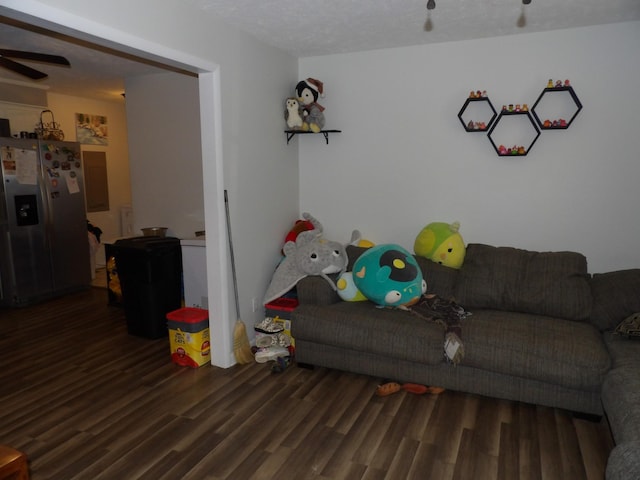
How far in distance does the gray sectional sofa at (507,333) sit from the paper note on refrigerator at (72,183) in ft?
11.5

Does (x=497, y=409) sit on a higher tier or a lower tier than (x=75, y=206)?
lower

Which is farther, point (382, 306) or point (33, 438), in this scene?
point (382, 306)

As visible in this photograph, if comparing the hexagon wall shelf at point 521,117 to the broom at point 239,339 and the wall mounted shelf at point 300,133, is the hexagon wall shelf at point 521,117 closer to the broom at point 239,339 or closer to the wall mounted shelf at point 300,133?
the wall mounted shelf at point 300,133

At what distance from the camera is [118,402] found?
110 inches

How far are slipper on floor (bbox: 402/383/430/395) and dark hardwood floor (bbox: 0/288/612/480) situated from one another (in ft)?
0.11

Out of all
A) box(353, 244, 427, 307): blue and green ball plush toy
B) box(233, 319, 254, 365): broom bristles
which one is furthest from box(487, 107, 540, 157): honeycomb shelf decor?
box(233, 319, 254, 365): broom bristles

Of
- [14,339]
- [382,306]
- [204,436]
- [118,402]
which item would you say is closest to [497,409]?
[382,306]

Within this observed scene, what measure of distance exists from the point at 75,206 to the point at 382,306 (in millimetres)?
4120

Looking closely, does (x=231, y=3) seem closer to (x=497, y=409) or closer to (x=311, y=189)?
(x=311, y=189)

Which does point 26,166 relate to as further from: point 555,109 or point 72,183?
point 555,109

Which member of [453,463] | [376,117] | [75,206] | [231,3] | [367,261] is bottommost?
[453,463]

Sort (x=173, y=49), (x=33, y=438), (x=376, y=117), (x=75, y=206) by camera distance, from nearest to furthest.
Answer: (x=33, y=438) < (x=173, y=49) < (x=376, y=117) < (x=75, y=206)

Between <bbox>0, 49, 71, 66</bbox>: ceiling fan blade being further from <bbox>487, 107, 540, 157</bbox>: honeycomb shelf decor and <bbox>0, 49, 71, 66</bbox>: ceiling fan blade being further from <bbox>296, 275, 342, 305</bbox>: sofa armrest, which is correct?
<bbox>487, 107, 540, 157</bbox>: honeycomb shelf decor

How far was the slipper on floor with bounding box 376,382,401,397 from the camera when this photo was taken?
2.85 meters
